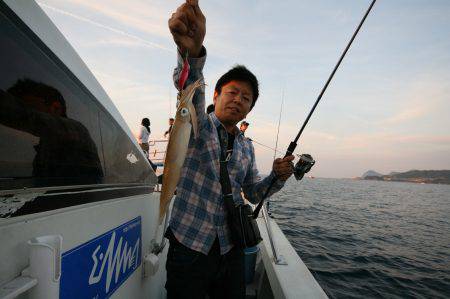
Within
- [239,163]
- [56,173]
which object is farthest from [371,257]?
[56,173]

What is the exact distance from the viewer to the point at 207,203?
2002 millimetres

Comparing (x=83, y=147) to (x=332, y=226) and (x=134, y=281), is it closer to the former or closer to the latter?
(x=134, y=281)

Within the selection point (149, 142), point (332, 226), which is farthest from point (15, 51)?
point (332, 226)

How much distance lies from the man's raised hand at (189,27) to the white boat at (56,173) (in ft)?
1.56

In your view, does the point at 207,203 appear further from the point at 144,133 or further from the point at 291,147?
the point at 144,133

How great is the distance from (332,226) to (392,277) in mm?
5801

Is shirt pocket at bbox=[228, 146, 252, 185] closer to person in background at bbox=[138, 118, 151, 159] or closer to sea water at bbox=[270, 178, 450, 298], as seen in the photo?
sea water at bbox=[270, 178, 450, 298]

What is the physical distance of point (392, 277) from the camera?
738cm

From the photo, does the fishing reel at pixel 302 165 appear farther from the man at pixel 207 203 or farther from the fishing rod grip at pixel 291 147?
the man at pixel 207 203

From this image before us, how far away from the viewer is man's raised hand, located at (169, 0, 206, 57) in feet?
4.22

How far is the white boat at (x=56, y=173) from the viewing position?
656mm

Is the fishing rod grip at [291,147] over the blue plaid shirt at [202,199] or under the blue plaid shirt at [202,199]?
over

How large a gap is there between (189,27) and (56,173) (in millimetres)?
958

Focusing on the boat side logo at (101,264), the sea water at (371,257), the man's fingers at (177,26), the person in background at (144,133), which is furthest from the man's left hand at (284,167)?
the person in background at (144,133)
